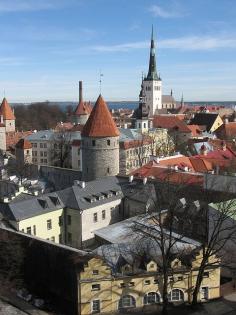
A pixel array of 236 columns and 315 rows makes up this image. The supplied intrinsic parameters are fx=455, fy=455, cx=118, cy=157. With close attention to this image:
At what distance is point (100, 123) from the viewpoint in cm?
3100

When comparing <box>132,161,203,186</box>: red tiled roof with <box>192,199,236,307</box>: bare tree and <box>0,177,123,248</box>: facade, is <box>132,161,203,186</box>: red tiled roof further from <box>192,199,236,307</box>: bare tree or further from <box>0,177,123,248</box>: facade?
<box>192,199,236,307</box>: bare tree

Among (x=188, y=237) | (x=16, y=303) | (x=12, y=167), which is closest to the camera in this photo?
(x=16, y=303)

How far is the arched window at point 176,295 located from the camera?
19391 mm

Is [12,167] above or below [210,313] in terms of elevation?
above

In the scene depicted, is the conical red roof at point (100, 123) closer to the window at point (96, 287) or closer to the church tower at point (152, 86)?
the window at point (96, 287)

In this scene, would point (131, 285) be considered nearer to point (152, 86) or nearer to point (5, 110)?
point (5, 110)

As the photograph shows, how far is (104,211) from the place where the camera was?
89.5 feet

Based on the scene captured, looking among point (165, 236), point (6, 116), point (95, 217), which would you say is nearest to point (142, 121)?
point (6, 116)

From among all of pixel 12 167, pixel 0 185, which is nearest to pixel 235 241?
pixel 0 185

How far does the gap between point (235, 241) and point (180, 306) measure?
4.04 metres

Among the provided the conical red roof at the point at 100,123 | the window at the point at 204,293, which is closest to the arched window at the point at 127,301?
the window at the point at 204,293

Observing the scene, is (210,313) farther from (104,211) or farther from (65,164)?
(65,164)

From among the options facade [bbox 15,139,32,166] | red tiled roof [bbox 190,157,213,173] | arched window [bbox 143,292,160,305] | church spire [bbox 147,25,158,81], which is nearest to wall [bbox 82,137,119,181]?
red tiled roof [bbox 190,157,213,173]

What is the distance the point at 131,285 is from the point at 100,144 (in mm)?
13769
